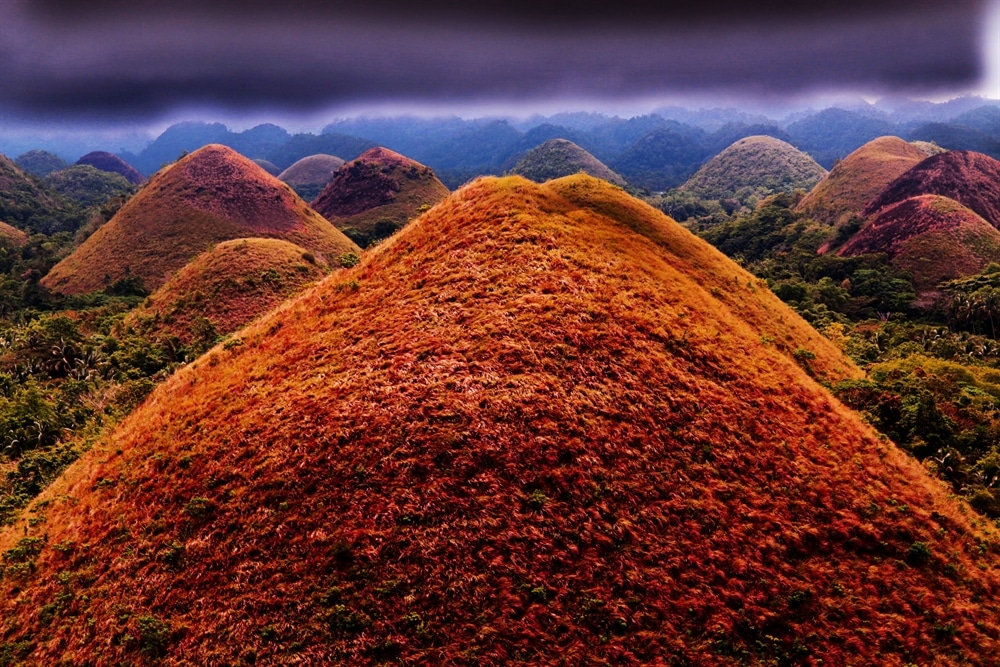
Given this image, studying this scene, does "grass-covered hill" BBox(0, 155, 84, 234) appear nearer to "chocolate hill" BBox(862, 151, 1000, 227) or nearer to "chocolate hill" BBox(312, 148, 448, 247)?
"chocolate hill" BBox(312, 148, 448, 247)

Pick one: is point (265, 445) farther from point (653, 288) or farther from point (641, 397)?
point (653, 288)

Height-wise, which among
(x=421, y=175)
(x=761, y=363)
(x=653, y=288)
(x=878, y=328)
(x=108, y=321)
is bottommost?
(x=878, y=328)

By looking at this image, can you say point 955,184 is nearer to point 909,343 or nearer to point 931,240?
point 931,240

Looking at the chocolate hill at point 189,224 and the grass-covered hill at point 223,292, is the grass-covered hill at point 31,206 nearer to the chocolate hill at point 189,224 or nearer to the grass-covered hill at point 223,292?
the chocolate hill at point 189,224

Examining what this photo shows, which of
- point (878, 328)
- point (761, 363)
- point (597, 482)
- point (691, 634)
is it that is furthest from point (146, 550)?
point (878, 328)

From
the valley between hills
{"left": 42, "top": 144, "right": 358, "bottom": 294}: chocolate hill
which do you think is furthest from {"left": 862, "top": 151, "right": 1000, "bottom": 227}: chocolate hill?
{"left": 42, "top": 144, "right": 358, "bottom": 294}: chocolate hill

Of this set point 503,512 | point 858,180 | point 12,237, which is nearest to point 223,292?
point 503,512

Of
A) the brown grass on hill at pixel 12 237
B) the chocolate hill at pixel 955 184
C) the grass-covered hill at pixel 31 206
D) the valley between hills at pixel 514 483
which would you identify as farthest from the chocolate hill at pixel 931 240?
the grass-covered hill at pixel 31 206
